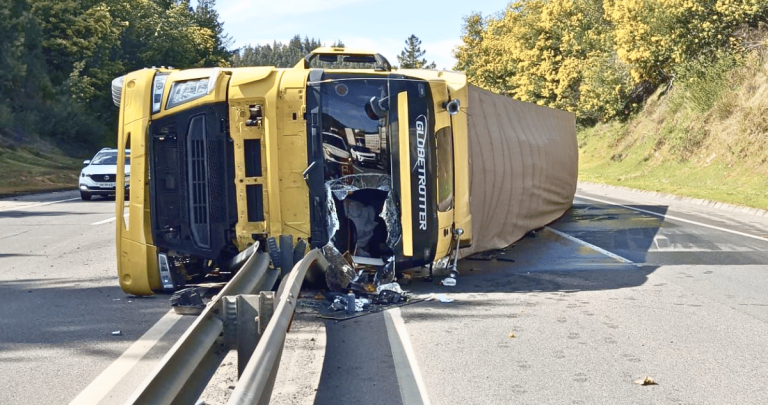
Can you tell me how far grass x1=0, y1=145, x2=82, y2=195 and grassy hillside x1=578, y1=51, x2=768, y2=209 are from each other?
2233cm

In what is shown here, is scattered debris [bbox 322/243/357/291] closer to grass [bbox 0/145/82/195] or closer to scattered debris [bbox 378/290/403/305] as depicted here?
scattered debris [bbox 378/290/403/305]

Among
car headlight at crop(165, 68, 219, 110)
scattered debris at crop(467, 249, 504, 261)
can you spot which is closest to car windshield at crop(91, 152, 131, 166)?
scattered debris at crop(467, 249, 504, 261)

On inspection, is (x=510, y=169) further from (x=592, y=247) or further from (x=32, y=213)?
(x=32, y=213)

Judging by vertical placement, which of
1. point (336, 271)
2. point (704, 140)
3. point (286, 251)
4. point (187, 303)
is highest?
point (704, 140)

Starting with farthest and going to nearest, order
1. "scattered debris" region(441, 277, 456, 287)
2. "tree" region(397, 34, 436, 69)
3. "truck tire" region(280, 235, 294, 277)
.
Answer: "tree" region(397, 34, 436, 69) < "scattered debris" region(441, 277, 456, 287) < "truck tire" region(280, 235, 294, 277)

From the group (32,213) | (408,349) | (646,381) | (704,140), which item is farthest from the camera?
(704,140)

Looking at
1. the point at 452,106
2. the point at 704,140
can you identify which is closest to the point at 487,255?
the point at 452,106

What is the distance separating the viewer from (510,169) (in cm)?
1341

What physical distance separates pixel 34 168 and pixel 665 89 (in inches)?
1157

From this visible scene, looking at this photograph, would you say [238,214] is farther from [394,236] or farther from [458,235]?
[458,235]

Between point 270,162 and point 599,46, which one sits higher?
point 599,46

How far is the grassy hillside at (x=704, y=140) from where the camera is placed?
97.2 ft

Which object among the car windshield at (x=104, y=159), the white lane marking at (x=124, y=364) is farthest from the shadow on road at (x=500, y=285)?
the car windshield at (x=104, y=159)

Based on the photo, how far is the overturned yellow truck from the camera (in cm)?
888
